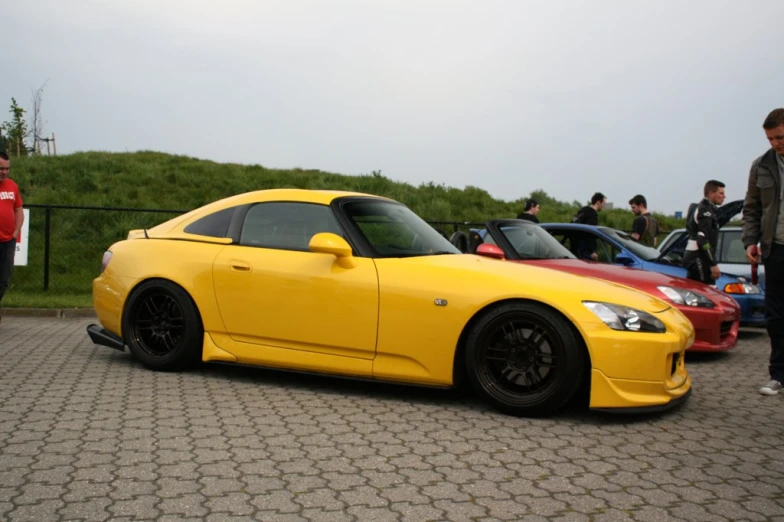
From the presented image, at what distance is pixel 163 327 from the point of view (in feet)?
20.5

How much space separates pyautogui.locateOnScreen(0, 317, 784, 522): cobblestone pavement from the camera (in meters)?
3.38

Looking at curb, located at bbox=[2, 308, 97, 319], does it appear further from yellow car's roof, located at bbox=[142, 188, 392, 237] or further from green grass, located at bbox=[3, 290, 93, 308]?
yellow car's roof, located at bbox=[142, 188, 392, 237]

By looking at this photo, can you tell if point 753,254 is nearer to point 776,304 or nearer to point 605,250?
point 776,304

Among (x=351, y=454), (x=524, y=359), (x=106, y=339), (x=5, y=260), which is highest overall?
(x=5, y=260)

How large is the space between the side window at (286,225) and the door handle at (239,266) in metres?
0.20

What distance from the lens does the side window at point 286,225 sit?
231 inches

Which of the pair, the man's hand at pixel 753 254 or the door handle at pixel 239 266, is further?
the man's hand at pixel 753 254

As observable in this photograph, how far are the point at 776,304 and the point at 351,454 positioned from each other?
380 centimetres

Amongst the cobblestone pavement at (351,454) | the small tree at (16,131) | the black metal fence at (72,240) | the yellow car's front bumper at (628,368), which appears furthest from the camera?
the small tree at (16,131)

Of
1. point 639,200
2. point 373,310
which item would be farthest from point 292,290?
point 639,200

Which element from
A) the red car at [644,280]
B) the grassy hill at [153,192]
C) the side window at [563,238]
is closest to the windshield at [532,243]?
the red car at [644,280]

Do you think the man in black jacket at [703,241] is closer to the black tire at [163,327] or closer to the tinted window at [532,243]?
the tinted window at [532,243]

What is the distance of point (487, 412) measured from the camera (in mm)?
5141

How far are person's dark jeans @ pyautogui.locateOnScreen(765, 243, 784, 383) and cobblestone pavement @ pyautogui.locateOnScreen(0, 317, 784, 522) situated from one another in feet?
1.12
